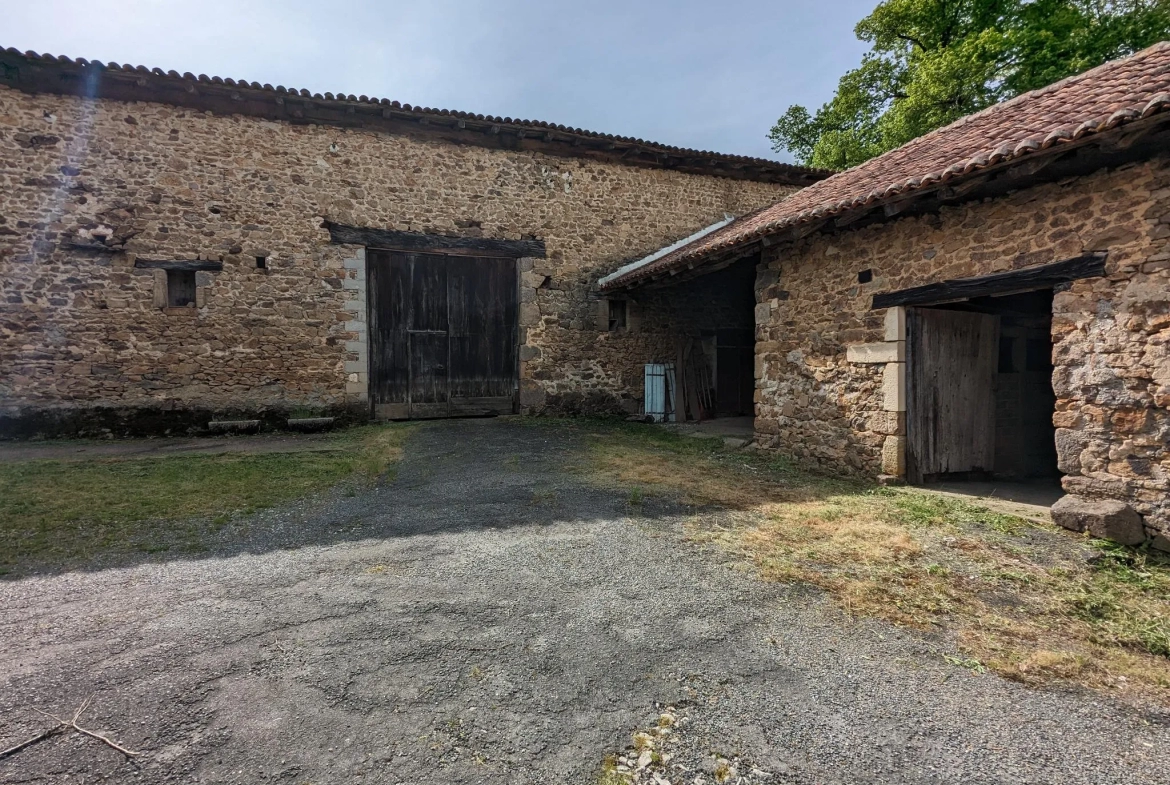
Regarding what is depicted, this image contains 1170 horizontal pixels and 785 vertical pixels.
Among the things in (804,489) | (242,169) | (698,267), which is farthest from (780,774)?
(242,169)

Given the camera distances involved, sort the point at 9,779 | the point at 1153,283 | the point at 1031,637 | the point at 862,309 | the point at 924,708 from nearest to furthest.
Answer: the point at 9,779
the point at 924,708
the point at 1031,637
the point at 1153,283
the point at 862,309

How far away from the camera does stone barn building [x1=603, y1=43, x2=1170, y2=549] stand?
12.7 ft

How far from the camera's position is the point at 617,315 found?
10.6 m

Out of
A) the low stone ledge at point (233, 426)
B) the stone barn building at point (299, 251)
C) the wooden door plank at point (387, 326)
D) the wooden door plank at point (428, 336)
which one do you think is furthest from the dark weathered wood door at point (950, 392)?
the low stone ledge at point (233, 426)

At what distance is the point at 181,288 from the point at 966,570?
1016 cm

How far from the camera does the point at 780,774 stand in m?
1.76

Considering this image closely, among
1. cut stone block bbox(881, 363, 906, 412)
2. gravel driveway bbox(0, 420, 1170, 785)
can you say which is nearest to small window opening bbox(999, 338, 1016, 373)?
cut stone block bbox(881, 363, 906, 412)

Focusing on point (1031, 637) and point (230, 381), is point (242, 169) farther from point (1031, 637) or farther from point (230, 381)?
point (1031, 637)

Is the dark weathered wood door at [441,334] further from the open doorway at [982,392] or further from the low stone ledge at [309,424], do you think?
the open doorway at [982,392]

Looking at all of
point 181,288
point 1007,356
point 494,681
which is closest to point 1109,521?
point 1007,356

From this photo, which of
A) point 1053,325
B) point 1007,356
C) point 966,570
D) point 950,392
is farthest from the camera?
point 1007,356

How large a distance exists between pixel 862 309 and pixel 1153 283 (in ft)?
7.70

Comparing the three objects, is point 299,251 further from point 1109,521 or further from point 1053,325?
point 1109,521

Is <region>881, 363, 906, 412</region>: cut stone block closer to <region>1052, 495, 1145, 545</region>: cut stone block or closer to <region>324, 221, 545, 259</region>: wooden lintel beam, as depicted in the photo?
<region>1052, 495, 1145, 545</region>: cut stone block
